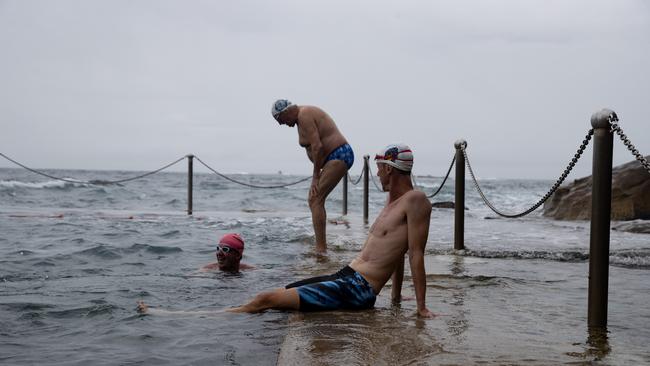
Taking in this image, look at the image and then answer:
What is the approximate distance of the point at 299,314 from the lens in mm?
4094

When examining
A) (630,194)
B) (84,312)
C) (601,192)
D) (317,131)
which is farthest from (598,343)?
(630,194)

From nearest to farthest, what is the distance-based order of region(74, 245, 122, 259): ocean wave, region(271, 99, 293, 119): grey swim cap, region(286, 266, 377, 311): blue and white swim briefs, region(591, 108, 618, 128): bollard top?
1. region(591, 108, 618, 128): bollard top
2. region(286, 266, 377, 311): blue and white swim briefs
3. region(271, 99, 293, 119): grey swim cap
4. region(74, 245, 122, 259): ocean wave

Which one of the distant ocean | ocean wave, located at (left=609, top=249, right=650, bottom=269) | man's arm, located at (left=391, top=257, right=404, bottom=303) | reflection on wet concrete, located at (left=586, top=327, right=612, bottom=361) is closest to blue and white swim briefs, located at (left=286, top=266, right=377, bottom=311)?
the distant ocean

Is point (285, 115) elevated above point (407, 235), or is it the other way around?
point (285, 115)

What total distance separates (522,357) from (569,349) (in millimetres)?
327

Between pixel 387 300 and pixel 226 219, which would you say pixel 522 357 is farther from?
pixel 226 219

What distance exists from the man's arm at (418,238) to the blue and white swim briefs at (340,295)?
358 mm

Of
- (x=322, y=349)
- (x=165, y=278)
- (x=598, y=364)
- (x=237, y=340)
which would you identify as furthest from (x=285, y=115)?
(x=598, y=364)

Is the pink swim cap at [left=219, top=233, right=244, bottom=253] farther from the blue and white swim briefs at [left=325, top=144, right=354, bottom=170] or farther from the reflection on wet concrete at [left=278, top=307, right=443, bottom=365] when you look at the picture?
the reflection on wet concrete at [left=278, top=307, right=443, bottom=365]

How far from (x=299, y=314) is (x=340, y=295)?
29 centimetres

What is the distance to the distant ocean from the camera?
127 inches

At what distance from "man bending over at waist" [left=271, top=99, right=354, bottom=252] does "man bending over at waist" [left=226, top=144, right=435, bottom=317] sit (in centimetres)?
295

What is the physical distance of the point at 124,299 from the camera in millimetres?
5211

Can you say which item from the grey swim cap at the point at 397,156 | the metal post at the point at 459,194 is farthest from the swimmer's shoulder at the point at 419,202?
the metal post at the point at 459,194
